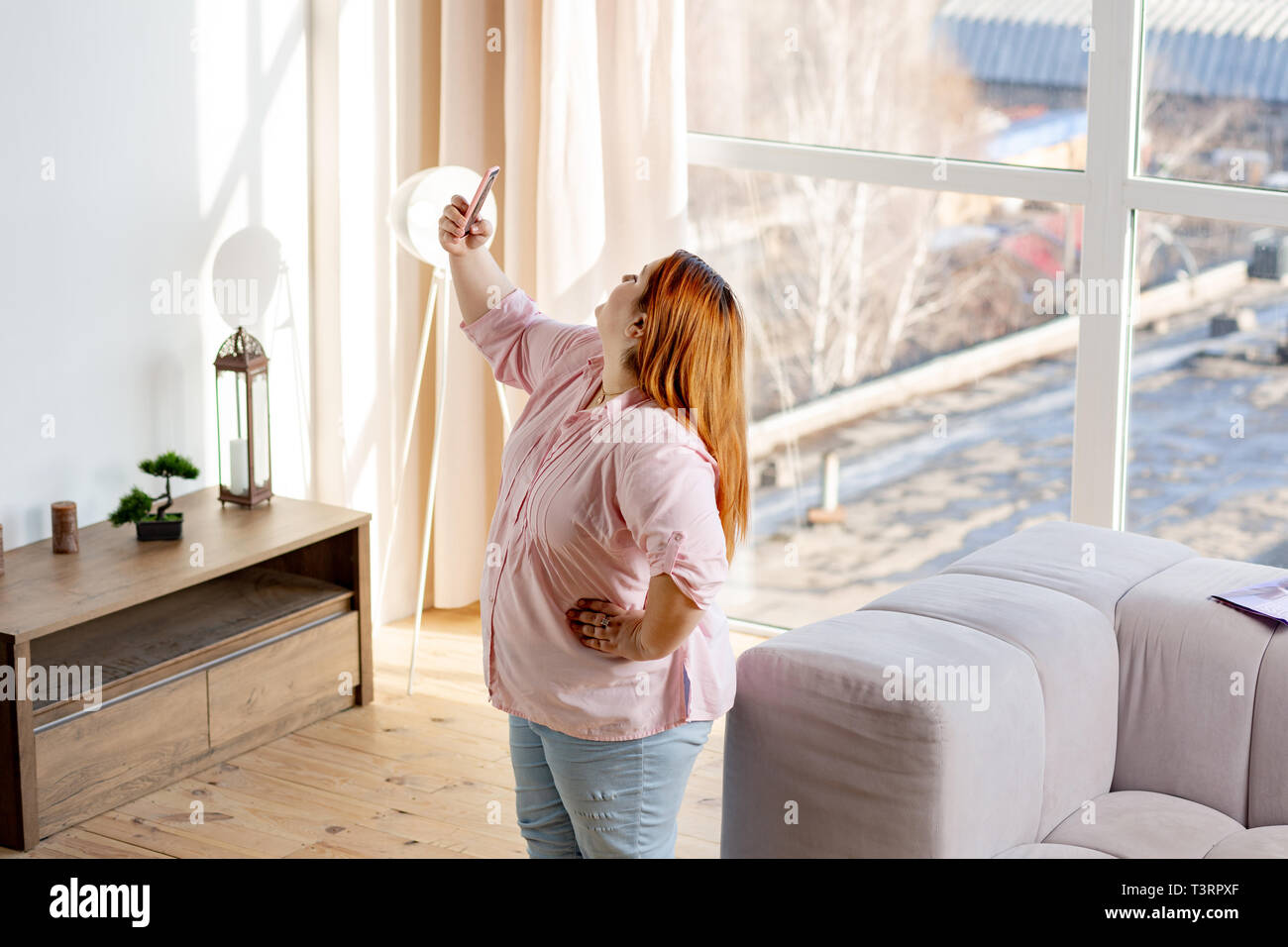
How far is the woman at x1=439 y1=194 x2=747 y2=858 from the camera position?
1820 mm

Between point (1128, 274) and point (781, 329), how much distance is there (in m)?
0.96

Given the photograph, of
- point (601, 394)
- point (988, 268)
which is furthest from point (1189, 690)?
point (988, 268)

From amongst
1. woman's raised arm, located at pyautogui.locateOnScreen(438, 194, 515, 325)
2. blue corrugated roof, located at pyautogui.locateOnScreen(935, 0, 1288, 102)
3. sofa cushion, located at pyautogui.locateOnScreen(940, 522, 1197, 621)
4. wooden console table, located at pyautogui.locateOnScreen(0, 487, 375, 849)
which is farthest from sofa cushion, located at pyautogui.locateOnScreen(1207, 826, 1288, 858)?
wooden console table, located at pyautogui.locateOnScreen(0, 487, 375, 849)

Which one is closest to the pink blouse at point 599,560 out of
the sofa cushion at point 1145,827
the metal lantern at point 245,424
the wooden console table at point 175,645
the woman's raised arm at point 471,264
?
the woman's raised arm at point 471,264

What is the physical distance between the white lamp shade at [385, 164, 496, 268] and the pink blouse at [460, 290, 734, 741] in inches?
61.3

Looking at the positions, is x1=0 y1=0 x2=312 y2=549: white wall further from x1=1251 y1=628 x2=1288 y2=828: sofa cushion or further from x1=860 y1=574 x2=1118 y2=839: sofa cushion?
x1=1251 y1=628 x2=1288 y2=828: sofa cushion

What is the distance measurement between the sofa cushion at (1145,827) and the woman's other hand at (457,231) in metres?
1.23

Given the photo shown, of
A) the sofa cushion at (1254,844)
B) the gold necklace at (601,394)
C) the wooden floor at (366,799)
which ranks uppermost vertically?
the gold necklace at (601,394)

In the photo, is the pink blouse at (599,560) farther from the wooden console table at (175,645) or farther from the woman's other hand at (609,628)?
the wooden console table at (175,645)

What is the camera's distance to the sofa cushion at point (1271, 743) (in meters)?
2.21

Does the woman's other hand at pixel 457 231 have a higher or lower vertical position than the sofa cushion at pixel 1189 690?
higher
